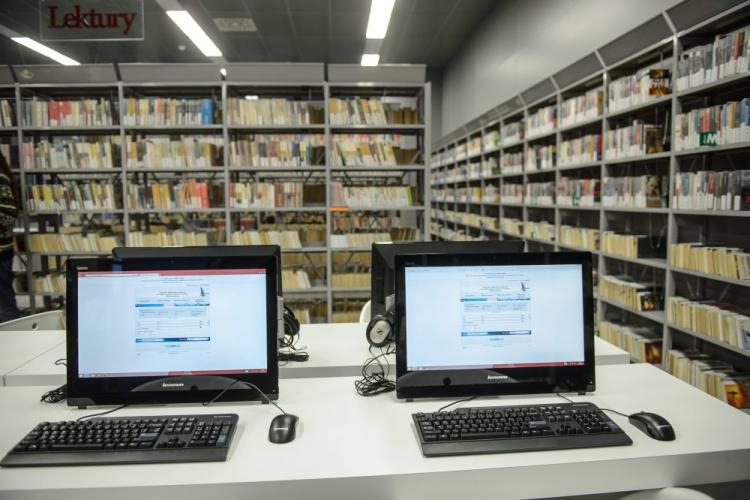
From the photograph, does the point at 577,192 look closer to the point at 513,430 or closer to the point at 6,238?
the point at 513,430

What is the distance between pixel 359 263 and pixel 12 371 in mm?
3445

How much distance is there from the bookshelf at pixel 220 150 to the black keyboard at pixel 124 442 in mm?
3347

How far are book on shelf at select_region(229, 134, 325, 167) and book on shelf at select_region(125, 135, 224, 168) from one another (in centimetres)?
24

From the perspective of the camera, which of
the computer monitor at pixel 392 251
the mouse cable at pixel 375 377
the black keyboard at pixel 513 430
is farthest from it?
the computer monitor at pixel 392 251

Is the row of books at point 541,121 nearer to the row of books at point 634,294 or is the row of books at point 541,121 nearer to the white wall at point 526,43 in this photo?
the white wall at point 526,43

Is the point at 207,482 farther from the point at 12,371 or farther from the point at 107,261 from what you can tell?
the point at 12,371

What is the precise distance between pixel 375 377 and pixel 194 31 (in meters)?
7.21

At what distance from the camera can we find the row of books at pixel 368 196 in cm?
463

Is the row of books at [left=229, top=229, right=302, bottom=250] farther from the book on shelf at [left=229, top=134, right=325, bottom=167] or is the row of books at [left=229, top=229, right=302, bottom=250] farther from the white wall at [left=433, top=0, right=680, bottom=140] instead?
the white wall at [left=433, top=0, right=680, bottom=140]

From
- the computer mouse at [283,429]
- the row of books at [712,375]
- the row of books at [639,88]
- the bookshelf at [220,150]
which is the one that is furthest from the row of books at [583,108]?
the computer mouse at [283,429]

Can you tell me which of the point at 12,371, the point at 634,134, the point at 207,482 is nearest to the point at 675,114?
the point at 634,134

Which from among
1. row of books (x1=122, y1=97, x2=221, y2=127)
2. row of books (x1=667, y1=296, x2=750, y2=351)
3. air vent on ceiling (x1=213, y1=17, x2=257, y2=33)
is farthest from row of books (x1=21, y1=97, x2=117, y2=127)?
row of books (x1=667, y1=296, x2=750, y2=351)

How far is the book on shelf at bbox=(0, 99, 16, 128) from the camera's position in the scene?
4562 mm

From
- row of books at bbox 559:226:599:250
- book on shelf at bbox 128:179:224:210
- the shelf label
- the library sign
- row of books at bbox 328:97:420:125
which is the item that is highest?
the library sign
